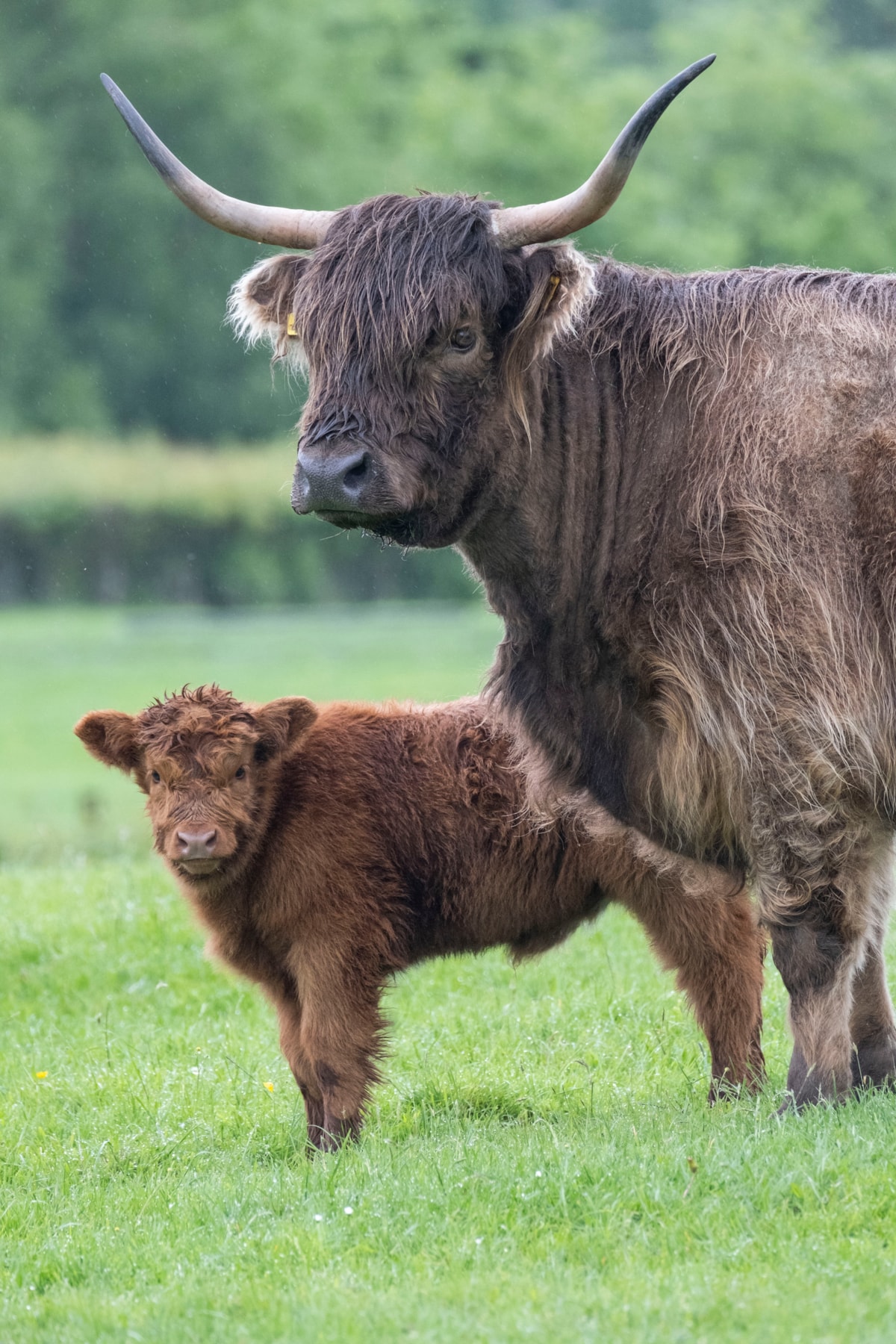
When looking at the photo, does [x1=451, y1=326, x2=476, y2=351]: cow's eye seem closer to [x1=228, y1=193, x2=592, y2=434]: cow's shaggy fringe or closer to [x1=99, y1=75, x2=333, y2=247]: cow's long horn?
[x1=228, y1=193, x2=592, y2=434]: cow's shaggy fringe

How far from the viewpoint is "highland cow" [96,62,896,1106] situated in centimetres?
504

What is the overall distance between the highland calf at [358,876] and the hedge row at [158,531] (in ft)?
91.5

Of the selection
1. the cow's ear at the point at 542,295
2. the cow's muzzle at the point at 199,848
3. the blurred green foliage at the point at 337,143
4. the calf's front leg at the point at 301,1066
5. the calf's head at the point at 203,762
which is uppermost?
the blurred green foliage at the point at 337,143

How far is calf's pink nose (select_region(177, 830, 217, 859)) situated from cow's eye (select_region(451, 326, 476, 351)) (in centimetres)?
189

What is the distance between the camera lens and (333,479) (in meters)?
4.89

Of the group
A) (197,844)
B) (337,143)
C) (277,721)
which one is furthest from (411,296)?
(337,143)

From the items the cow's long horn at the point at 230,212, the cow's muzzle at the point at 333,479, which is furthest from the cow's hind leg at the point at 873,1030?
the cow's long horn at the point at 230,212

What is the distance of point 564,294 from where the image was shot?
5.17 m

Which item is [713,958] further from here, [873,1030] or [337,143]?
[337,143]

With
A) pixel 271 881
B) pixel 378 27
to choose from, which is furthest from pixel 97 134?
pixel 271 881

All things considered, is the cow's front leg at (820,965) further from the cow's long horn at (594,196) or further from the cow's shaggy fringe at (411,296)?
the cow's long horn at (594,196)

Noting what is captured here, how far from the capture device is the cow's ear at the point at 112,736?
6223 millimetres

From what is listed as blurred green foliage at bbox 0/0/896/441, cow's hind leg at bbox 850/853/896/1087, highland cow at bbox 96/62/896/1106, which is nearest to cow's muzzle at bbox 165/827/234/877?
highland cow at bbox 96/62/896/1106

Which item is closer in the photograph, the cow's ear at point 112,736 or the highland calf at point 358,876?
the highland calf at point 358,876
